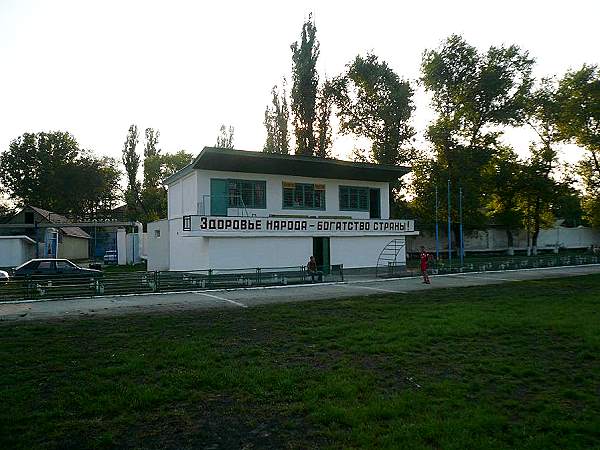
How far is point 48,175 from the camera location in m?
66.0

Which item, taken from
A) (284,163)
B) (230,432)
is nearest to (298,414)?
(230,432)

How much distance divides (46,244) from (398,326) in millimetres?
37319

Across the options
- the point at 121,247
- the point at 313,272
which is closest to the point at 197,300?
the point at 313,272

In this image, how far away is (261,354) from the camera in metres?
8.99

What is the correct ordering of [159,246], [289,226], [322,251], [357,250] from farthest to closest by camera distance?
[159,246] → [357,250] → [322,251] → [289,226]

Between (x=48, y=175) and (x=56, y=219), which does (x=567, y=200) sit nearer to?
(x=56, y=219)

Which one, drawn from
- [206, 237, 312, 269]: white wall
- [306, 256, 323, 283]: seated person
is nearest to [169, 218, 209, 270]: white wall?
[206, 237, 312, 269]: white wall

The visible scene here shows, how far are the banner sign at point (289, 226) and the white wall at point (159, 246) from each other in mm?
6643

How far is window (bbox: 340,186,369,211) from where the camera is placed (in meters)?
32.6

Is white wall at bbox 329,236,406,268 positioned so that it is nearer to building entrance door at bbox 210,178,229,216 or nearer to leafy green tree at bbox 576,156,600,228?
A: building entrance door at bbox 210,178,229,216

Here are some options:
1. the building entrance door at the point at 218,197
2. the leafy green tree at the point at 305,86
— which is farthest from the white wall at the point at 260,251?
the leafy green tree at the point at 305,86

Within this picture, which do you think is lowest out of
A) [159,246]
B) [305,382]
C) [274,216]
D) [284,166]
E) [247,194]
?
[305,382]

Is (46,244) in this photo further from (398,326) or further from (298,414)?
(298,414)

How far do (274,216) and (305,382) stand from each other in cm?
2180
